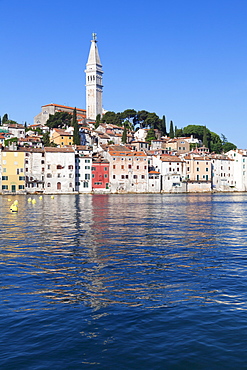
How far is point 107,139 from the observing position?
11131 cm

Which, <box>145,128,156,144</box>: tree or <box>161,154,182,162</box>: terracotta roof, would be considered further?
<box>145,128,156,144</box>: tree

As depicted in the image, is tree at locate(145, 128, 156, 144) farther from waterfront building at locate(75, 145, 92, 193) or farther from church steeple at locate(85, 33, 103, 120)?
waterfront building at locate(75, 145, 92, 193)

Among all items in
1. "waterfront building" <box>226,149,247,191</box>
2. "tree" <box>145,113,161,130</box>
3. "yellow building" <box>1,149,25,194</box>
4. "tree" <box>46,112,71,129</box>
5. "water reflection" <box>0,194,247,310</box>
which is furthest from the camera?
"tree" <box>145,113,161,130</box>

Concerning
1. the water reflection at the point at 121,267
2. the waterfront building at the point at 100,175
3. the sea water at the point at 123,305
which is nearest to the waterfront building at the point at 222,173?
the waterfront building at the point at 100,175

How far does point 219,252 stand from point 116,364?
10.8 meters

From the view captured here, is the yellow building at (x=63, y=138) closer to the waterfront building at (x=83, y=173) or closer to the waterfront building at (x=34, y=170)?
the waterfront building at (x=83, y=173)

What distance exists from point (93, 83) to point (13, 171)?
7791 centimetres

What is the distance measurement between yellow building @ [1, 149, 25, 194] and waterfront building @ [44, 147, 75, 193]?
16.8 feet

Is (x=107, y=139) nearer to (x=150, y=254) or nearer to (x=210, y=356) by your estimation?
(x=150, y=254)

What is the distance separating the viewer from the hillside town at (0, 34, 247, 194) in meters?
A: 82.4

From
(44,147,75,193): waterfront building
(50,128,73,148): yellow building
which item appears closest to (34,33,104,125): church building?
(50,128,73,148): yellow building

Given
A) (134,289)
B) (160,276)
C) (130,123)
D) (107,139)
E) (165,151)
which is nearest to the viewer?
(134,289)

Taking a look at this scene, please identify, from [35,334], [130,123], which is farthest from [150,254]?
[130,123]

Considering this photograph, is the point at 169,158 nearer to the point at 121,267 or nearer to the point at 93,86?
the point at 93,86
